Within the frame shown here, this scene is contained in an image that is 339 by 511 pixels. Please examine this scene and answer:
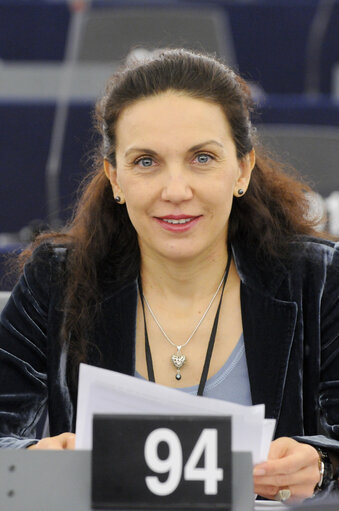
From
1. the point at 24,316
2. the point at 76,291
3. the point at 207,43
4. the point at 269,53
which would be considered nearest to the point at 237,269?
the point at 76,291

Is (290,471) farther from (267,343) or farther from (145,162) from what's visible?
(145,162)

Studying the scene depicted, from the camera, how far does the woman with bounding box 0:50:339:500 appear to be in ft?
5.18

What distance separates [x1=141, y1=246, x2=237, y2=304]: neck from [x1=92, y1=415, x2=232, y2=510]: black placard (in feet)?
2.39

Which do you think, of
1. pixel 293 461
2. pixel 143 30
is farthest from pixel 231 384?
pixel 143 30

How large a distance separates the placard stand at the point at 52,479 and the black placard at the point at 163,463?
0.02m

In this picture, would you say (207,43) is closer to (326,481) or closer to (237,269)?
(237,269)

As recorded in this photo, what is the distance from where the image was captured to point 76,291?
5.81ft

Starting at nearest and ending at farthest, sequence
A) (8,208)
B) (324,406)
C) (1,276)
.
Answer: (324,406) → (1,276) → (8,208)

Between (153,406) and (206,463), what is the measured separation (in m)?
0.11

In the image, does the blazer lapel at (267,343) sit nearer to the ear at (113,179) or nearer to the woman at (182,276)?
the woman at (182,276)

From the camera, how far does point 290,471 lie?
4.46 ft

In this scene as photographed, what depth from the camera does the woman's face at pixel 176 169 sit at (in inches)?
60.4

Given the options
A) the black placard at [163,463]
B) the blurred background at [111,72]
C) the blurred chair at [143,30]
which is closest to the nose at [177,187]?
the black placard at [163,463]

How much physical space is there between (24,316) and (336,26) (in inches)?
139
